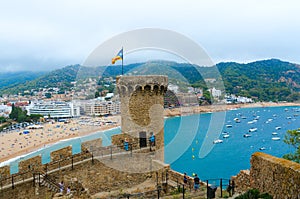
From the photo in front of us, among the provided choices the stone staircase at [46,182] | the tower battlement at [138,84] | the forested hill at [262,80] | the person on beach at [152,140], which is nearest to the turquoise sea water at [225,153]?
the person on beach at [152,140]

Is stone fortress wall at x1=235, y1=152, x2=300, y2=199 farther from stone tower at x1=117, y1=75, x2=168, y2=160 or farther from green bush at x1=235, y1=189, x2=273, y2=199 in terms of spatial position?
stone tower at x1=117, y1=75, x2=168, y2=160

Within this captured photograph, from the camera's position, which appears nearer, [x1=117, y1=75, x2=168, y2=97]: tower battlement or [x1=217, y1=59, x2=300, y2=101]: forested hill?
[x1=117, y1=75, x2=168, y2=97]: tower battlement

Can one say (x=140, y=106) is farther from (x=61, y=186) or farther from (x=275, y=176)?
(x=275, y=176)

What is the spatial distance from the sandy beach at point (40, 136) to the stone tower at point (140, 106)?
48.2m

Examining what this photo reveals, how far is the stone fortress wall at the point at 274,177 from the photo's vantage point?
23.7 feet

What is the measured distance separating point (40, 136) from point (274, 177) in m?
83.9

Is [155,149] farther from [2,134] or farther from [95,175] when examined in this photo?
[2,134]

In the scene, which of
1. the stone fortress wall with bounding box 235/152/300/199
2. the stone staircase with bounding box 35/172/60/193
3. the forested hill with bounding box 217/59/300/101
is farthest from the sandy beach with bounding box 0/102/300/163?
the stone fortress wall with bounding box 235/152/300/199

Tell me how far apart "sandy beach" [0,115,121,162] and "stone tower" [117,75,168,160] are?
48174 mm

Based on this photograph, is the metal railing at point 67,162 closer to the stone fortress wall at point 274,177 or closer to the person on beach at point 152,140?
the person on beach at point 152,140

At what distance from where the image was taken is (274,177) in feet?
26.1

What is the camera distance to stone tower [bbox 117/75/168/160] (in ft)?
47.0

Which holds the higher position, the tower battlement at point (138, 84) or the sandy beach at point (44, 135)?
the tower battlement at point (138, 84)

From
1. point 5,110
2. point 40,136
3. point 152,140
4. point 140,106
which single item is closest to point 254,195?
point 152,140
